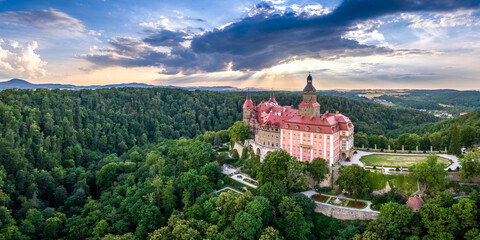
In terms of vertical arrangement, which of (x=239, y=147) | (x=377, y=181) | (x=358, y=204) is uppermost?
(x=239, y=147)

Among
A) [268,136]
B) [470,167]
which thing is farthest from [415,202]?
[268,136]

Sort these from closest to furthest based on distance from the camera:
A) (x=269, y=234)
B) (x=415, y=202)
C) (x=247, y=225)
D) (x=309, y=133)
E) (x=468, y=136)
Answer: (x=269, y=234), (x=247, y=225), (x=415, y=202), (x=309, y=133), (x=468, y=136)

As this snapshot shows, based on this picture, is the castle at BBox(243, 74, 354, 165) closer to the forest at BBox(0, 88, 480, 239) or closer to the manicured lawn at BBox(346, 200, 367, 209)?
the forest at BBox(0, 88, 480, 239)

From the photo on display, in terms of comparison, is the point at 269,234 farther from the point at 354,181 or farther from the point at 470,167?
the point at 470,167

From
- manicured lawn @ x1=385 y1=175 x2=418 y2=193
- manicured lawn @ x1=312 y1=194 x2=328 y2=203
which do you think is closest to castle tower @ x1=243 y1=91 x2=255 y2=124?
manicured lawn @ x1=312 y1=194 x2=328 y2=203

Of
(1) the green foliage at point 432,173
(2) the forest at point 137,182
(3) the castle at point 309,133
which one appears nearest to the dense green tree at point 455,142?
(1) the green foliage at point 432,173
